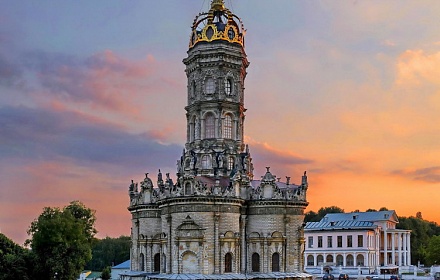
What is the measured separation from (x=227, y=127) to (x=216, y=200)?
8.75m

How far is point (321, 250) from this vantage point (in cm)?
7856

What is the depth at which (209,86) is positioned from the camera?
53750 millimetres

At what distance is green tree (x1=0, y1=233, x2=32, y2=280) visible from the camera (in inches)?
2272

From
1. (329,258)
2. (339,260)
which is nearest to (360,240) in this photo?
(339,260)

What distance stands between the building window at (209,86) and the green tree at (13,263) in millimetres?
24538

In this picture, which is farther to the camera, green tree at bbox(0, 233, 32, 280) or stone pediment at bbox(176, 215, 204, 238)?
green tree at bbox(0, 233, 32, 280)

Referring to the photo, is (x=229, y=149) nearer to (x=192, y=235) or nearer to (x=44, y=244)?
(x=192, y=235)

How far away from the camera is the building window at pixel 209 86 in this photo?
176ft

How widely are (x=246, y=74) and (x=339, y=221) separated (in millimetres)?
31635

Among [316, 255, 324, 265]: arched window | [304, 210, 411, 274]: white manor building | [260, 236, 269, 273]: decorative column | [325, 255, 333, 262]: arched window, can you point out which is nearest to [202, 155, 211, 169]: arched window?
[260, 236, 269, 273]: decorative column

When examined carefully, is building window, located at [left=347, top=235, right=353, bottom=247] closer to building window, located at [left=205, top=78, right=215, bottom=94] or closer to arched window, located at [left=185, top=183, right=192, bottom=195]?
building window, located at [left=205, top=78, right=215, bottom=94]

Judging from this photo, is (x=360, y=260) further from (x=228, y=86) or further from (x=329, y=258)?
(x=228, y=86)

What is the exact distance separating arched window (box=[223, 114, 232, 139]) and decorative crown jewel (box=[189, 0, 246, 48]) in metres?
6.79

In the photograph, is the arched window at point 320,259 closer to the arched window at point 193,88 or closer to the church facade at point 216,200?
the church facade at point 216,200
